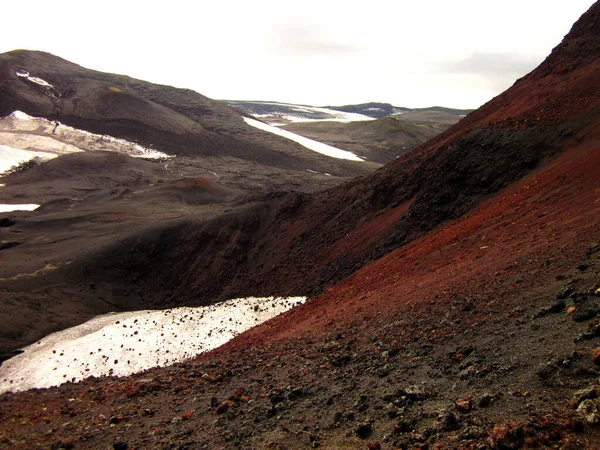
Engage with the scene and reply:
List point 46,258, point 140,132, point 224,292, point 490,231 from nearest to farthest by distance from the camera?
point 490,231
point 224,292
point 46,258
point 140,132

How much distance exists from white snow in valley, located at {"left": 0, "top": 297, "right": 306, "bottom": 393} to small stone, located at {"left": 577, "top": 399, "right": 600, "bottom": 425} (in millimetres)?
11516

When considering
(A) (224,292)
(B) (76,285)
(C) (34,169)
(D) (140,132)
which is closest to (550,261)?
(A) (224,292)

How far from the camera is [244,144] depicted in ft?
243

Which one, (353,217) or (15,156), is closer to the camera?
(353,217)

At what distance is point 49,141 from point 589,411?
6586cm

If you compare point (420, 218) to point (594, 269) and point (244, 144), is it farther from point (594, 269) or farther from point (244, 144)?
point (244, 144)

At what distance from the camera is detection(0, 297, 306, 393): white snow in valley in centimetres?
1482

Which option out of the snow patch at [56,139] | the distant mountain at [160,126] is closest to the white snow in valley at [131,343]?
the distant mountain at [160,126]

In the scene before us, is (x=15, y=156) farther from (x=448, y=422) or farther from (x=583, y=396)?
(x=583, y=396)

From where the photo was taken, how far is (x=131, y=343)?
16375 mm

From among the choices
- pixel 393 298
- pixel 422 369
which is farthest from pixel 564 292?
pixel 393 298

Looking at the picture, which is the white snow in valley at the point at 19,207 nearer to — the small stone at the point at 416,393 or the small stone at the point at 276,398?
the small stone at the point at 276,398

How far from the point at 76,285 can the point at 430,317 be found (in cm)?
1770

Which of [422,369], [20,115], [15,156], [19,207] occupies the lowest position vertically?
[19,207]
